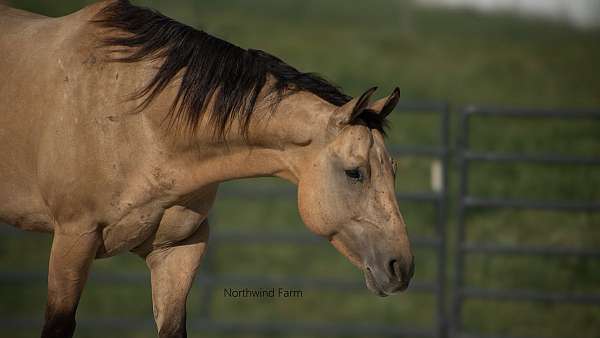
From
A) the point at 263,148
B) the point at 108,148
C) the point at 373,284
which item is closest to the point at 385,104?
the point at 263,148

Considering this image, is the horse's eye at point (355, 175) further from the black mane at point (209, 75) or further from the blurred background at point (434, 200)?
the blurred background at point (434, 200)

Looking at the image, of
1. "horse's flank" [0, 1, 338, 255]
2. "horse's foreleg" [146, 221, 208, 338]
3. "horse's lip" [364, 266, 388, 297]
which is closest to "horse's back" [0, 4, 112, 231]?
"horse's flank" [0, 1, 338, 255]

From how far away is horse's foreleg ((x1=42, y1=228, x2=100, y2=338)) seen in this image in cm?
308

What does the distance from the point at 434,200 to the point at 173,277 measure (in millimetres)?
3183

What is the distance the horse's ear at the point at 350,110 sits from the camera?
269cm

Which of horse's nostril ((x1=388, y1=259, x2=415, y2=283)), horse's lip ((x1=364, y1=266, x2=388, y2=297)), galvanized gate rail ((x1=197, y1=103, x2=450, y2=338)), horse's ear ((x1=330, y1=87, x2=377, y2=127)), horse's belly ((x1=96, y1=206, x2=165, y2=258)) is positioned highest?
horse's ear ((x1=330, y1=87, x2=377, y2=127))

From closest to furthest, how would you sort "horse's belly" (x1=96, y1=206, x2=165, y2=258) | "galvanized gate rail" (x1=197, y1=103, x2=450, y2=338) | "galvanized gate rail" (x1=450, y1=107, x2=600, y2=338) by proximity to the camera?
"horse's belly" (x1=96, y1=206, x2=165, y2=258) → "galvanized gate rail" (x1=450, y1=107, x2=600, y2=338) → "galvanized gate rail" (x1=197, y1=103, x2=450, y2=338)

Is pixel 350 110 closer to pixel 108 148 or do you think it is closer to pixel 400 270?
pixel 400 270

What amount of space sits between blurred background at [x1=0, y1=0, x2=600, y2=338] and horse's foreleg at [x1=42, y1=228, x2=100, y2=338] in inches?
112

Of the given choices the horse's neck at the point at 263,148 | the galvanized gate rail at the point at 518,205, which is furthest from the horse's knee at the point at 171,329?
the galvanized gate rail at the point at 518,205

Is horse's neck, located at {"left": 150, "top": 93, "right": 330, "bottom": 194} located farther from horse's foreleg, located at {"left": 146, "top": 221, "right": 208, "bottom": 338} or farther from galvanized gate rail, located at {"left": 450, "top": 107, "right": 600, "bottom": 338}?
galvanized gate rail, located at {"left": 450, "top": 107, "right": 600, "bottom": 338}

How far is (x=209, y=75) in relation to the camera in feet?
9.82

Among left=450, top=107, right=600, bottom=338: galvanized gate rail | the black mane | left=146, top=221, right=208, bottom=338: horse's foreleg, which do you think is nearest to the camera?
the black mane

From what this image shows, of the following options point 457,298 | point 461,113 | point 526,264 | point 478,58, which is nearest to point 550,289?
point 526,264
